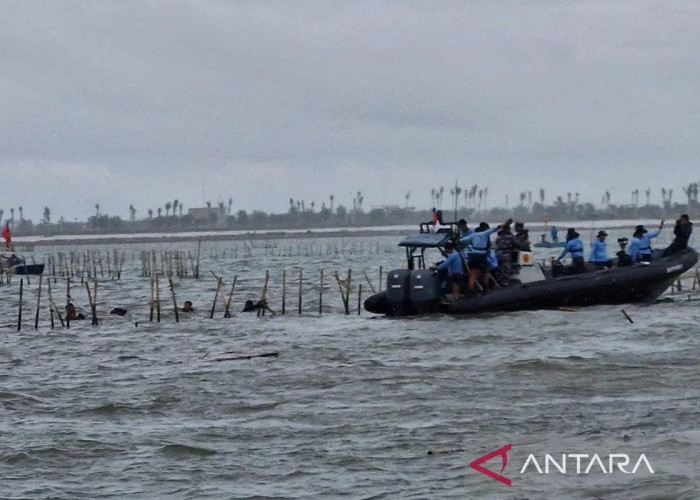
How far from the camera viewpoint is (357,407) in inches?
711

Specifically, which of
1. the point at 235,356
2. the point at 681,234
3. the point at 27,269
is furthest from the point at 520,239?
the point at 27,269

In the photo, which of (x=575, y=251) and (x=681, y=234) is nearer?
(x=575, y=251)

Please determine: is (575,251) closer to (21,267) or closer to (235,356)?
(235,356)

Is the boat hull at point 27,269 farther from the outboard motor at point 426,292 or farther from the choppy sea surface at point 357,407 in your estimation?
the outboard motor at point 426,292

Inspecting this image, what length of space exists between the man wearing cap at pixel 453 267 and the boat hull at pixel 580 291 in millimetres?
339

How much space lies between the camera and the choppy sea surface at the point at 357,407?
13.7m

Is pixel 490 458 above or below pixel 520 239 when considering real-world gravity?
below

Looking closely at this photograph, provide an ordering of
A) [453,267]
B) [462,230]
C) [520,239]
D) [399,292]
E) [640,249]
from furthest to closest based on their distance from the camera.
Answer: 1. [640,249]
2. [399,292]
3. [520,239]
4. [462,230]
5. [453,267]

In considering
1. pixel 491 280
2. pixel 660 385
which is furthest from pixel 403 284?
pixel 660 385

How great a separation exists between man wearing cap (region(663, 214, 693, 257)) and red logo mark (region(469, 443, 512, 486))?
717 inches

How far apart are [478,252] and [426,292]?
65.2 inches

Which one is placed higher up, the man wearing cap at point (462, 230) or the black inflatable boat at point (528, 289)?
the man wearing cap at point (462, 230)

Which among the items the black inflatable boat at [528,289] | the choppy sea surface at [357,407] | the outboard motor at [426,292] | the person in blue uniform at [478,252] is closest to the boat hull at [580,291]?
the black inflatable boat at [528,289]

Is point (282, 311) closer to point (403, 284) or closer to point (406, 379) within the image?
point (403, 284)
